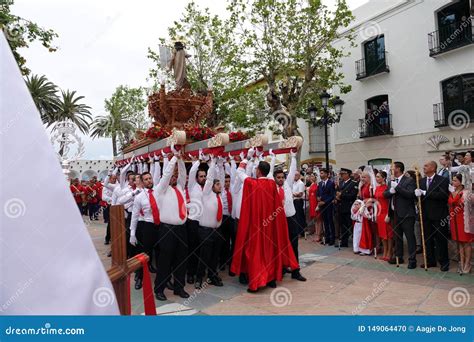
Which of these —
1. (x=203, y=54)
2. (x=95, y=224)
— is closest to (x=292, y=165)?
(x=95, y=224)

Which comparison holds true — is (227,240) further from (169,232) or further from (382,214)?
(382,214)

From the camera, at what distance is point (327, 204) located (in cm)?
948

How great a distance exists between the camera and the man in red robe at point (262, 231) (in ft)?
19.4

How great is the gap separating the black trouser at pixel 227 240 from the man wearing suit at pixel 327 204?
305 centimetres

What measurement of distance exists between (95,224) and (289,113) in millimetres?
9627

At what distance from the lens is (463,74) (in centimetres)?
1519

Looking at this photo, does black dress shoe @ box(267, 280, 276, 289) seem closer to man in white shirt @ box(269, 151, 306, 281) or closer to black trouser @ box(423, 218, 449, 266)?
man in white shirt @ box(269, 151, 306, 281)

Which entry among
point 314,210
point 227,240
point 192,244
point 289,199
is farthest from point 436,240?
point 192,244

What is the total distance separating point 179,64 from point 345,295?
20.4ft

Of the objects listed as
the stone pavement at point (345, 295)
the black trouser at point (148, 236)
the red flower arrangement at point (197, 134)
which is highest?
the red flower arrangement at point (197, 134)

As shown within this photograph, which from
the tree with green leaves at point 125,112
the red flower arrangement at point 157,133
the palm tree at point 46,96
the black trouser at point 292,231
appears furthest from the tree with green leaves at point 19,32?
the tree with green leaves at point 125,112

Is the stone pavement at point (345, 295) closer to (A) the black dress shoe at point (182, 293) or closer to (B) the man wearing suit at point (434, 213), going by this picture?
(A) the black dress shoe at point (182, 293)

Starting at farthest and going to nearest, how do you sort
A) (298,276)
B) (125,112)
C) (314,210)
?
(125,112), (314,210), (298,276)

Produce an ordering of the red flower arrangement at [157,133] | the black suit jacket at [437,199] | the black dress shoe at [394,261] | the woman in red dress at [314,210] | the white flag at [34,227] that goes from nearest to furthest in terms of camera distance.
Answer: the white flag at [34,227] → the black suit jacket at [437,199] → the black dress shoe at [394,261] → the red flower arrangement at [157,133] → the woman in red dress at [314,210]
